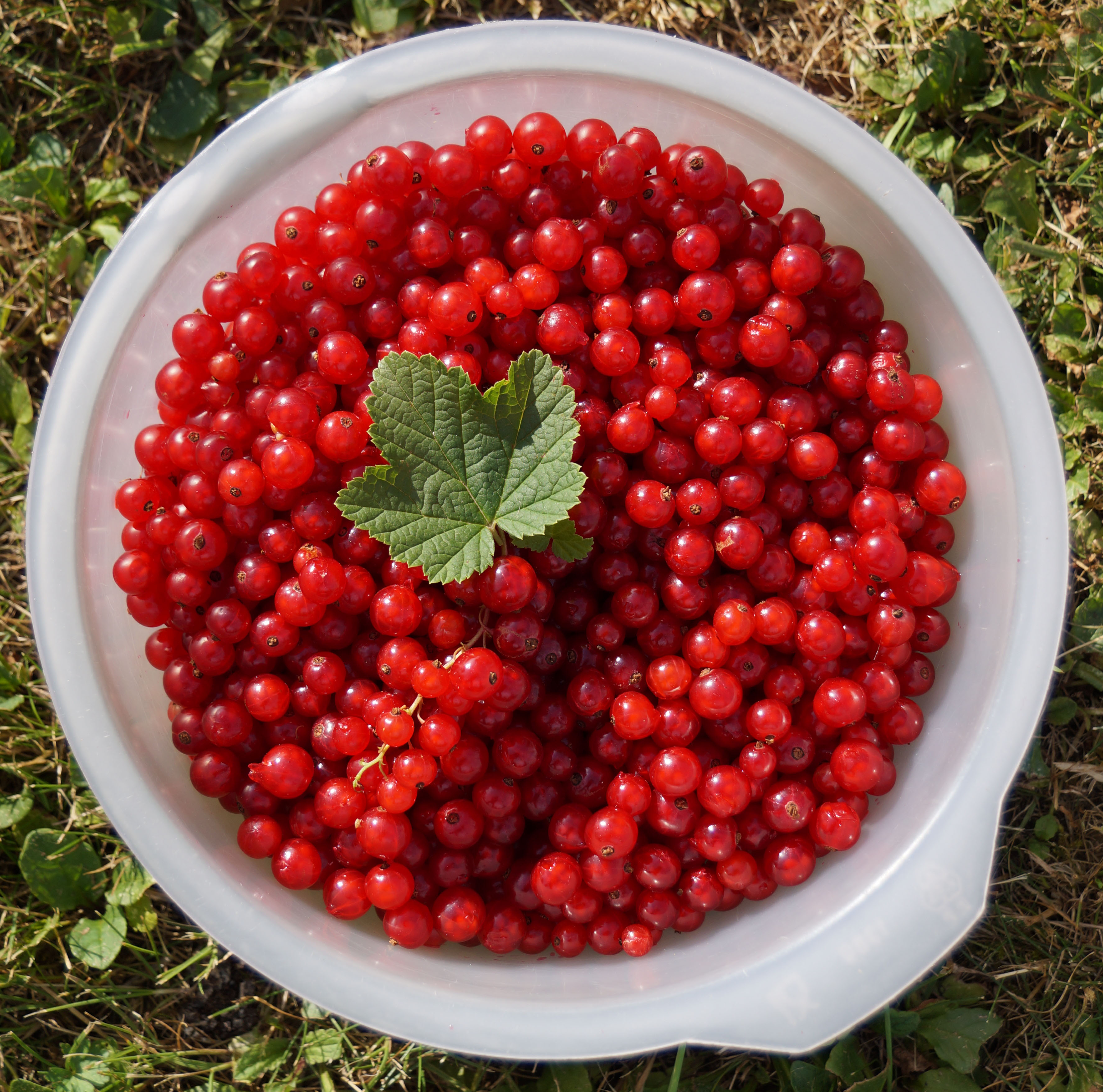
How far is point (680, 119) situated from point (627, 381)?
0.59 metres

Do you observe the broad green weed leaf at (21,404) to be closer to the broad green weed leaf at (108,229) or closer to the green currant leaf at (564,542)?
the broad green weed leaf at (108,229)

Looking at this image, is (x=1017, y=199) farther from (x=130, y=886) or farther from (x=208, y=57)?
(x=130, y=886)

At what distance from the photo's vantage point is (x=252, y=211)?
1957 mm

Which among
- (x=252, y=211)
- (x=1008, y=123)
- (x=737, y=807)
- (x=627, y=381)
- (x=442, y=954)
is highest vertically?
(x=1008, y=123)

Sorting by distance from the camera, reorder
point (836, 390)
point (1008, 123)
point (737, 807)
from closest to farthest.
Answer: point (737, 807) < point (836, 390) < point (1008, 123)

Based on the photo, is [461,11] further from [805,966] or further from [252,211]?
[805,966]

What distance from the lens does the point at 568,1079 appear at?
6.46 feet

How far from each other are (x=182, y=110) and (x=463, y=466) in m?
1.28

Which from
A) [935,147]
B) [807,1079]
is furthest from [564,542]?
[935,147]

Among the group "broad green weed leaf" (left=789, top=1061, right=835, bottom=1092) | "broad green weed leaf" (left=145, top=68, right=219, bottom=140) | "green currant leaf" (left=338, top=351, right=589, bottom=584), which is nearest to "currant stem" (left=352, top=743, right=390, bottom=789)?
"green currant leaf" (left=338, top=351, right=589, bottom=584)

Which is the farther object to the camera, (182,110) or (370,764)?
(182,110)

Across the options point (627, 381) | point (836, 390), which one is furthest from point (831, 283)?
point (627, 381)

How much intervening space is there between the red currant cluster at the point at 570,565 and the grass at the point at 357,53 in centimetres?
52

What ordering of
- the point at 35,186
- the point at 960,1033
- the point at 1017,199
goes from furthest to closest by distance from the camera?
the point at 35,186 → the point at 1017,199 → the point at 960,1033
